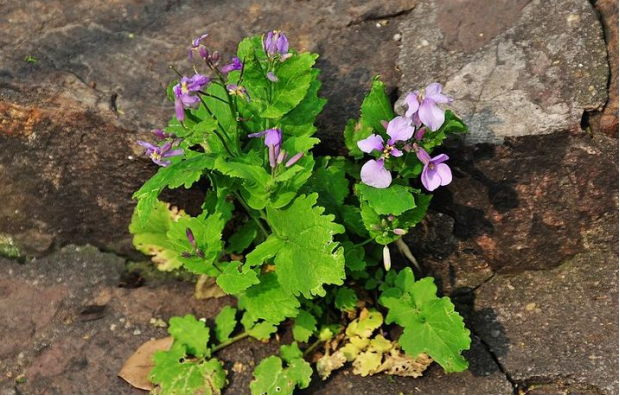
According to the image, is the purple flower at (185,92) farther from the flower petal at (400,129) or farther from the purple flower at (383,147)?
the flower petal at (400,129)

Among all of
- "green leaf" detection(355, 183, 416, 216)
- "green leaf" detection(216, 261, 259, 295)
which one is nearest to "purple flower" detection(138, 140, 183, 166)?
"green leaf" detection(216, 261, 259, 295)

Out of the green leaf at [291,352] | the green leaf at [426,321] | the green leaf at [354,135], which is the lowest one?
the green leaf at [291,352]

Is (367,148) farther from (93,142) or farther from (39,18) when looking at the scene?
(39,18)

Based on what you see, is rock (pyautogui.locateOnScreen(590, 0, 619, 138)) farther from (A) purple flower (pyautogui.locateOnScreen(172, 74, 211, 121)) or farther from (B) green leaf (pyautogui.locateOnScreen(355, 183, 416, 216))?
(A) purple flower (pyautogui.locateOnScreen(172, 74, 211, 121))

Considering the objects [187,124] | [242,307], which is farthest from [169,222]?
[187,124]

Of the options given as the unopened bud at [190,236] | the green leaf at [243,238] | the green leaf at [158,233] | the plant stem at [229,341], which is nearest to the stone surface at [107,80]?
the green leaf at [158,233]

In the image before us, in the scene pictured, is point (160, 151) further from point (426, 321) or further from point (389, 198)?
point (426, 321)

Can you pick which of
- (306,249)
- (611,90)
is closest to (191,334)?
(306,249)
